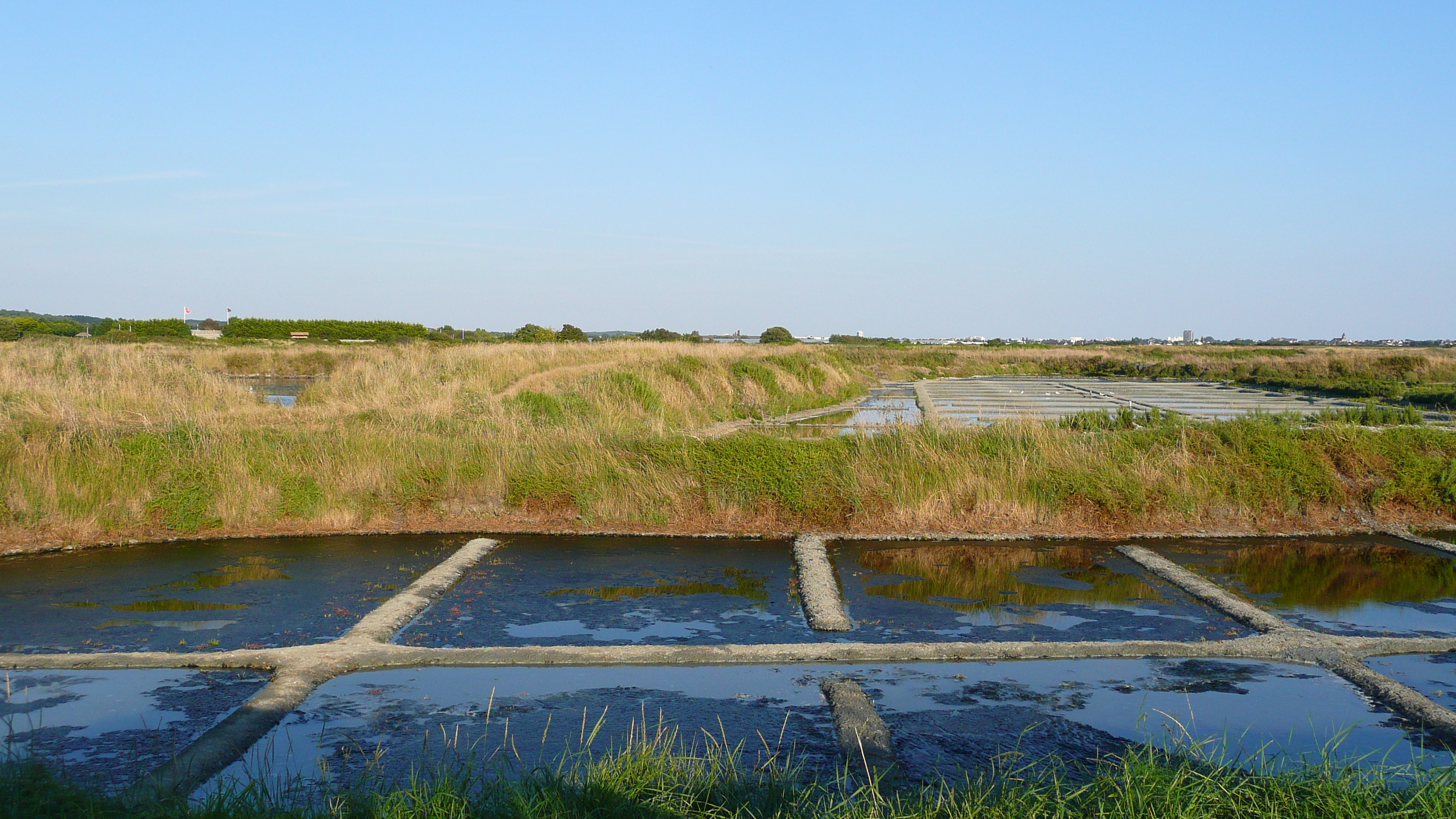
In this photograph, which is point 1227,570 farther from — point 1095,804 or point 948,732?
point 1095,804

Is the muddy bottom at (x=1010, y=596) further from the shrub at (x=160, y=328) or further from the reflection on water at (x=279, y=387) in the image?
the shrub at (x=160, y=328)

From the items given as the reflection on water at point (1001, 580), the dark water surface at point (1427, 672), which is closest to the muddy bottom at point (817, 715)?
the dark water surface at point (1427, 672)

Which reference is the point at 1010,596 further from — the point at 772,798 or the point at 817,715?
the point at 772,798

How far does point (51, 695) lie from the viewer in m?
5.26

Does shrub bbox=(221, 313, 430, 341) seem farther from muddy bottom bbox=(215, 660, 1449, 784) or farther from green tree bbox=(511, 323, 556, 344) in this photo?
muddy bottom bbox=(215, 660, 1449, 784)

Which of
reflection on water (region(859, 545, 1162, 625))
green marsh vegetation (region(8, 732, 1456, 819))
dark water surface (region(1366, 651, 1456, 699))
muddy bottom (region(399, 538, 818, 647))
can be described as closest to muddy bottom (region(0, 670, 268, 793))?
green marsh vegetation (region(8, 732, 1456, 819))

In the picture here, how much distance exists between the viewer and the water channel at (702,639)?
4648 mm

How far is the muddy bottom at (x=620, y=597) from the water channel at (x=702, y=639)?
0.09 ft

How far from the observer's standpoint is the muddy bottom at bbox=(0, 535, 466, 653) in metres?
6.40

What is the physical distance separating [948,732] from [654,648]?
6.43 feet

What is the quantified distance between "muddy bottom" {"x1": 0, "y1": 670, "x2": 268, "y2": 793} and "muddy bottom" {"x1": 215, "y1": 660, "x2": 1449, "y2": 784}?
426 millimetres

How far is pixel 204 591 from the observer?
7.64m

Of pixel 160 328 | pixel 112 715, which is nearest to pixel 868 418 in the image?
pixel 112 715

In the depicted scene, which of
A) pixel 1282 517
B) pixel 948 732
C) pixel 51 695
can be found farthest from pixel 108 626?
pixel 1282 517
